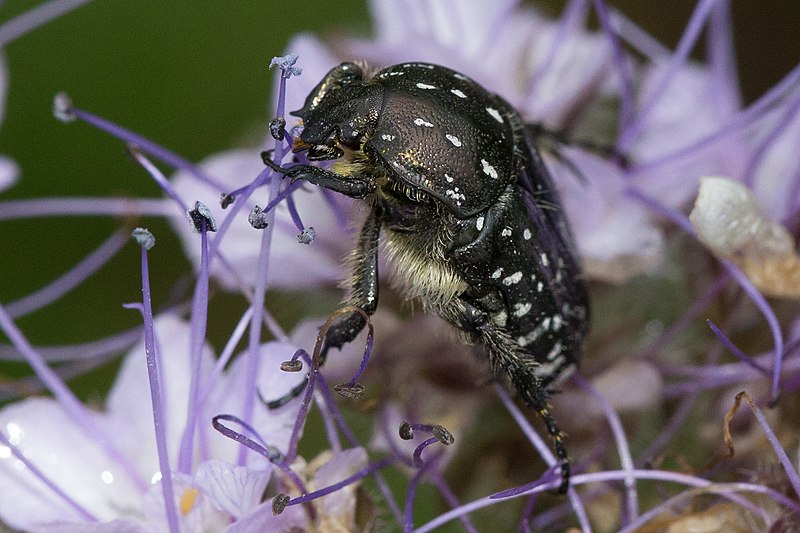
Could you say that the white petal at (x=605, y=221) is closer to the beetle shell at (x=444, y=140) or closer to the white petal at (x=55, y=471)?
the beetle shell at (x=444, y=140)

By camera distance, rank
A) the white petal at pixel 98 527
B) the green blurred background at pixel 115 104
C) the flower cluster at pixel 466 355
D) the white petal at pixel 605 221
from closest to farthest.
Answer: the white petal at pixel 98 527, the flower cluster at pixel 466 355, the white petal at pixel 605 221, the green blurred background at pixel 115 104

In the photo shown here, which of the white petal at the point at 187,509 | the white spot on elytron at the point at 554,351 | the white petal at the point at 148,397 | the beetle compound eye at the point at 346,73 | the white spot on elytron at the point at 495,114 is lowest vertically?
the white spot on elytron at the point at 554,351

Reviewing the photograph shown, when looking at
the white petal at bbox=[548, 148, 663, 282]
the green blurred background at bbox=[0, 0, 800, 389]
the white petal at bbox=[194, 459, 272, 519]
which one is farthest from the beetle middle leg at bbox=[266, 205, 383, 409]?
the green blurred background at bbox=[0, 0, 800, 389]

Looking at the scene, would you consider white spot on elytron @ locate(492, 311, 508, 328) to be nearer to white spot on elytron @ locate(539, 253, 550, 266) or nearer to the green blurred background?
white spot on elytron @ locate(539, 253, 550, 266)

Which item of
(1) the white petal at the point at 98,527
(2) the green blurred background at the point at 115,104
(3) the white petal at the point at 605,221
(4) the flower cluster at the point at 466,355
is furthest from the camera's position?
(2) the green blurred background at the point at 115,104

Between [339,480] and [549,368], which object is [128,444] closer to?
[339,480]

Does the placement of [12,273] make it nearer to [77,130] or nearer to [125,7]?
[77,130]

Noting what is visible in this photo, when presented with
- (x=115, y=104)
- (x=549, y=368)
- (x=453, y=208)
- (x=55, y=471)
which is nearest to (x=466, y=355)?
(x=549, y=368)

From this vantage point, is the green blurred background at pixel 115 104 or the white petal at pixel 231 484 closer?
the white petal at pixel 231 484

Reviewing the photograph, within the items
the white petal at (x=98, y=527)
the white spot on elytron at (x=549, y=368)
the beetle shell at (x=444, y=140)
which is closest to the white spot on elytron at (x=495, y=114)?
the beetle shell at (x=444, y=140)
